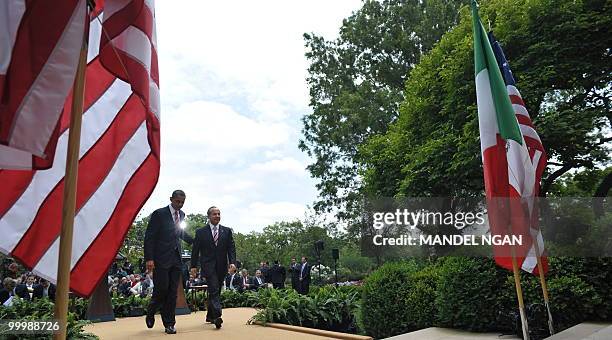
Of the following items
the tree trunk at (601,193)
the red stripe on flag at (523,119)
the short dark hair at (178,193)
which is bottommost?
the short dark hair at (178,193)

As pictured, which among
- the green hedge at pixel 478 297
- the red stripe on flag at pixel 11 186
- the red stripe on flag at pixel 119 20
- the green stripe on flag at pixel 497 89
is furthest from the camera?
the green hedge at pixel 478 297

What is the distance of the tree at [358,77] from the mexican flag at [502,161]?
756 inches

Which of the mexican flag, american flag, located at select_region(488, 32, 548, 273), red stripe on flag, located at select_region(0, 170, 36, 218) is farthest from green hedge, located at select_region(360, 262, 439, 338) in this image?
red stripe on flag, located at select_region(0, 170, 36, 218)

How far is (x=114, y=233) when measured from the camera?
2.93m

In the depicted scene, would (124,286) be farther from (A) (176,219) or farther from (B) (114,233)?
(B) (114,233)

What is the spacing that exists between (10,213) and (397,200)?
13.8 metres

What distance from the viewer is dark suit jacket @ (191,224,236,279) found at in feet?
26.9

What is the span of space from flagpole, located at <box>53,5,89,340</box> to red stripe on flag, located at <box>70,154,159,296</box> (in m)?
0.64

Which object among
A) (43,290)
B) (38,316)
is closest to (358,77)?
(43,290)

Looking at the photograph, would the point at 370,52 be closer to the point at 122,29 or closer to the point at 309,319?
the point at 309,319

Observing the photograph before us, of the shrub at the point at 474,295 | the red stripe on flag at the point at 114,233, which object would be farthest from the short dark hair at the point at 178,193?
the shrub at the point at 474,295

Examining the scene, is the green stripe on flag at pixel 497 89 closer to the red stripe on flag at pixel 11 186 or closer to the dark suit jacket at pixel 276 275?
the red stripe on flag at pixel 11 186

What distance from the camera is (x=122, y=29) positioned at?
2.44 meters

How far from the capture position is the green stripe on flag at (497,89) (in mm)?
6090
